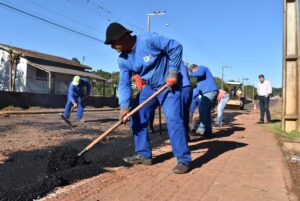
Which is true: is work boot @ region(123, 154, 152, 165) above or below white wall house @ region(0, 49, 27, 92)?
below

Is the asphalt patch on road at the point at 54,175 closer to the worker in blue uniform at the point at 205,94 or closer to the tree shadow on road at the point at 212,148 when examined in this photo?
the tree shadow on road at the point at 212,148

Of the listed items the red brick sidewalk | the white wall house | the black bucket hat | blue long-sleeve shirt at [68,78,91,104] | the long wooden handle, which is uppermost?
the white wall house

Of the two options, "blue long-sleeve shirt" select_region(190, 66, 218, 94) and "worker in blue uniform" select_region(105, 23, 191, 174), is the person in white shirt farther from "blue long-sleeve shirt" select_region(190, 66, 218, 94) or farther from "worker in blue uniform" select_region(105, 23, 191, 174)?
"worker in blue uniform" select_region(105, 23, 191, 174)

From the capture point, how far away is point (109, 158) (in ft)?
19.2

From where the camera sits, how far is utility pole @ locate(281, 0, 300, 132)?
35.5 feet

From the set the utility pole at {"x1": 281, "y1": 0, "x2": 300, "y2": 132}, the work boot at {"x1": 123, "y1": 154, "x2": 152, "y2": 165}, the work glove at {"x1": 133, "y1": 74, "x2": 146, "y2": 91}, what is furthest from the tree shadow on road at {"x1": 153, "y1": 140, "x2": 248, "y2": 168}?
the utility pole at {"x1": 281, "y1": 0, "x2": 300, "y2": 132}

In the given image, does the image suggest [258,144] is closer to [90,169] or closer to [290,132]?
[290,132]

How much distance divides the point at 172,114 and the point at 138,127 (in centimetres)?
68

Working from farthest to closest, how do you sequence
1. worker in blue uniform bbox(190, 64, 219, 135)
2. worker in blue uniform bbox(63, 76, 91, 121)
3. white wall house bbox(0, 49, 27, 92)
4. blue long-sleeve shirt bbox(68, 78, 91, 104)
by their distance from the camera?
white wall house bbox(0, 49, 27, 92), blue long-sleeve shirt bbox(68, 78, 91, 104), worker in blue uniform bbox(63, 76, 91, 121), worker in blue uniform bbox(190, 64, 219, 135)

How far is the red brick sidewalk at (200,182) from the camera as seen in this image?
405 cm

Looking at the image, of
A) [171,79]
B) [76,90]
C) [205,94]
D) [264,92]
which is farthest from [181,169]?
[264,92]

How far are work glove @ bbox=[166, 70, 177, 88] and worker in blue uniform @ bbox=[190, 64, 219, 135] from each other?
401 cm

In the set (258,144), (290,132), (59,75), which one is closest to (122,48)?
(258,144)

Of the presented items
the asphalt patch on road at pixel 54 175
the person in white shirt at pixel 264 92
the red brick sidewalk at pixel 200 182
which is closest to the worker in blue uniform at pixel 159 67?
the red brick sidewalk at pixel 200 182
